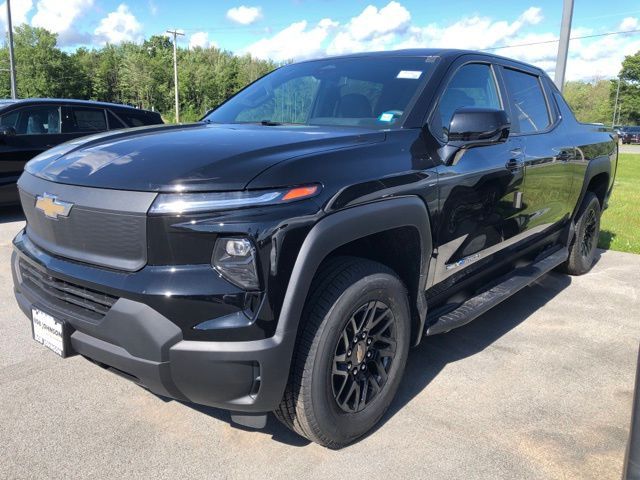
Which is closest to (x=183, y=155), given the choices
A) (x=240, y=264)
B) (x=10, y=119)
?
(x=240, y=264)

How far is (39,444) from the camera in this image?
248cm

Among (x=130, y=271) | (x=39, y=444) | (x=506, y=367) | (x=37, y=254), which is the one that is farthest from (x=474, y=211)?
(x=39, y=444)

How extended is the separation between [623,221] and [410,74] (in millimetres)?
6935

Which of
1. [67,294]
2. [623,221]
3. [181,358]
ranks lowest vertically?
[623,221]

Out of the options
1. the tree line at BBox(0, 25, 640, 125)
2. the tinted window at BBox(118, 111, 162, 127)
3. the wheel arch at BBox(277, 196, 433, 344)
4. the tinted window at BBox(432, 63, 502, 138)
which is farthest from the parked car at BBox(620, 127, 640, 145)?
the wheel arch at BBox(277, 196, 433, 344)

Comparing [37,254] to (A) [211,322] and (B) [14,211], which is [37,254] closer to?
(A) [211,322]

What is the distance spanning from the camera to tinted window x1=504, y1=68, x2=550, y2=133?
12.3 feet

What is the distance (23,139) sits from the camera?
7391 mm

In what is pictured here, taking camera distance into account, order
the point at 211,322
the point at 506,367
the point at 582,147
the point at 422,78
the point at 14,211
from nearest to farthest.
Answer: the point at 211,322 → the point at 422,78 → the point at 506,367 → the point at 582,147 → the point at 14,211

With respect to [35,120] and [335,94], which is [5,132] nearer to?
[35,120]

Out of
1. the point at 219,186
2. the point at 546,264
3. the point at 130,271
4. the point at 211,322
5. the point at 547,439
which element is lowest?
the point at 547,439

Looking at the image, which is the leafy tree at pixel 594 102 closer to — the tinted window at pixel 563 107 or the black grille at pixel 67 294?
the tinted window at pixel 563 107

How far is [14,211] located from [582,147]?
7.52 m

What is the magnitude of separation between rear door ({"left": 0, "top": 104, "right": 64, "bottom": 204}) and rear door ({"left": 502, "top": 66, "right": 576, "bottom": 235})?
6.33 meters
